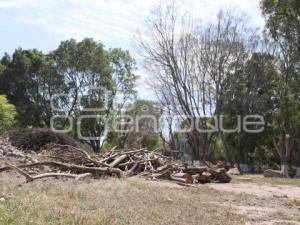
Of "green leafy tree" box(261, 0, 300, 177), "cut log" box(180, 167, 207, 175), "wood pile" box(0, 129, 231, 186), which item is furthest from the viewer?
"green leafy tree" box(261, 0, 300, 177)

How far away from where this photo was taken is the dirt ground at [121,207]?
6.79 m

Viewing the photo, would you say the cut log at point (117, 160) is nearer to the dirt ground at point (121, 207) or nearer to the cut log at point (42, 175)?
the cut log at point (42, 175)

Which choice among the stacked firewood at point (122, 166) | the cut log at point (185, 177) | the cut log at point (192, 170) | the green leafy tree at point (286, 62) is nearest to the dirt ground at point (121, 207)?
the stacked firewood at point (122, 166)

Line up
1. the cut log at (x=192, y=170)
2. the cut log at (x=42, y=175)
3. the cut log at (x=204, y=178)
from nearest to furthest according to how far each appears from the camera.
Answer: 1. the cut log at (x=42, y=175)
2. the cut log at (x=204, y=178)
3. the cut log at (x=192, y=170)

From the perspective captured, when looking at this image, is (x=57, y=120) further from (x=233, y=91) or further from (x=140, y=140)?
(x=233, y=91)

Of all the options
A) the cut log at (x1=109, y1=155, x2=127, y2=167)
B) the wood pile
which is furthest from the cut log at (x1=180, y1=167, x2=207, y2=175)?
the cut log at (x1=109, y1=155, x2=127, y2=167)

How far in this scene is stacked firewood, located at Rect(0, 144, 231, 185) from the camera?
48.8 feet

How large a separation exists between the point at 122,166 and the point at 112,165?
100 centimetres

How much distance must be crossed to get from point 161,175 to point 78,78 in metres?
31.0

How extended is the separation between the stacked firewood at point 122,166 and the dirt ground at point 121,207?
2.07 metres

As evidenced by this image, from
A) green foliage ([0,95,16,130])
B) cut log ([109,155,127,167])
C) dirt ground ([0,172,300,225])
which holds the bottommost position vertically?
dirt ground ([0,172,300,225])

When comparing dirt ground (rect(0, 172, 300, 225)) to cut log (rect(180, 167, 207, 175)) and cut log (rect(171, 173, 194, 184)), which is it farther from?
cut log (rect(180, 167, 207, 175))

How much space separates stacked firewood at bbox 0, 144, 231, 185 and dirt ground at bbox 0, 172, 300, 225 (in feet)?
6.80

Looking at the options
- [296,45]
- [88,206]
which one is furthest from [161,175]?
[296,45]
